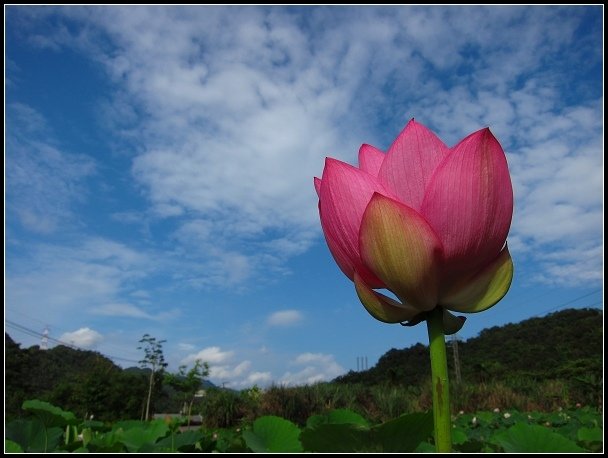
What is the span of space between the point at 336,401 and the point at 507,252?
8.60 meters

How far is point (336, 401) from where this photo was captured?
8.39 metres

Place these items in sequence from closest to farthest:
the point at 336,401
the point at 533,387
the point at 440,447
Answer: the point at 440,447, the point at 336,401, the point at 533,387

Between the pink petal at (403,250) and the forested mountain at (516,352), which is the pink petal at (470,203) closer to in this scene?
the pink petal at (403,250)

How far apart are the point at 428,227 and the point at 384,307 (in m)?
0.06

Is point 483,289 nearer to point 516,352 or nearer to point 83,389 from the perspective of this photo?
point 83,389

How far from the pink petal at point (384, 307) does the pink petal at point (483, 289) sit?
0.08 ft

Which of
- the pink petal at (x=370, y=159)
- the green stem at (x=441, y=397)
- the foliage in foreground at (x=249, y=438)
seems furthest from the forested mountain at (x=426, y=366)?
the green stem at (x=441, y=397)

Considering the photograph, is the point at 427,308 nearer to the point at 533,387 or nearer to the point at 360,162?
the point at 360,162

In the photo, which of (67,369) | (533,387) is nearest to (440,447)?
(533,387)

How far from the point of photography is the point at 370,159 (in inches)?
16.5

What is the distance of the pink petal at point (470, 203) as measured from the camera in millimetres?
296

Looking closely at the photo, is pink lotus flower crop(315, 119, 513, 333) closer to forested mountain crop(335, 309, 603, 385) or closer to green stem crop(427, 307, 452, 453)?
green stem crop(427, 307, 452, 453)

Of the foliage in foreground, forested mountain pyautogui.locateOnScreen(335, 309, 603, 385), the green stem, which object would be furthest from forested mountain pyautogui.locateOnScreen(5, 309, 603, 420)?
the green stem

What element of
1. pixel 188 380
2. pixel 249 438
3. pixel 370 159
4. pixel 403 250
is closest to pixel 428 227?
pixel 403 250
